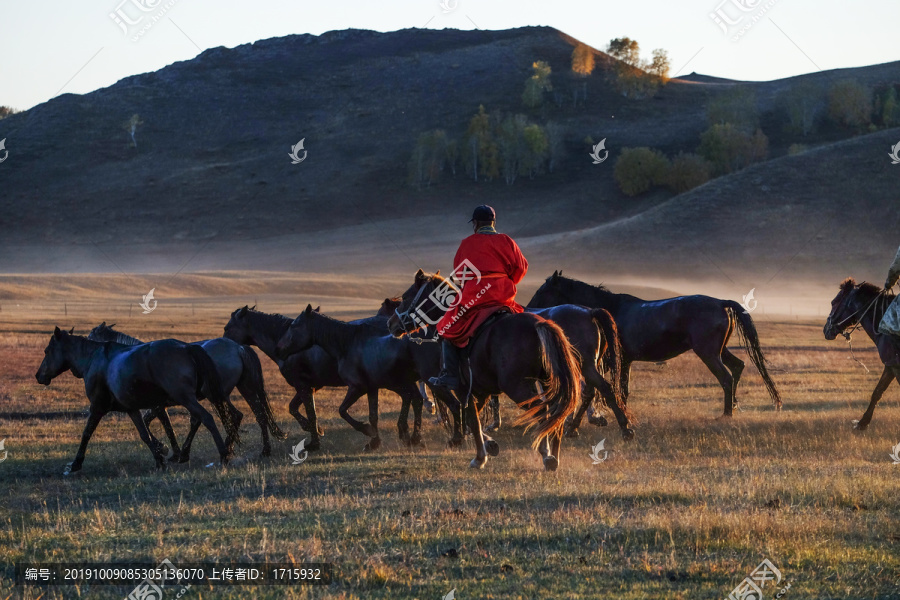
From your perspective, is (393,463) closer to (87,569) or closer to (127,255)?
(87,569)

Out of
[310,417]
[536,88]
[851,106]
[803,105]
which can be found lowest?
[310,417]

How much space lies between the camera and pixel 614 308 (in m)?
15.3

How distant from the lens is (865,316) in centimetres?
1350

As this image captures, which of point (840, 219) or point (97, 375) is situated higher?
point (840, 219)

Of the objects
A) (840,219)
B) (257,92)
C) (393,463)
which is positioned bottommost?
(393,463)

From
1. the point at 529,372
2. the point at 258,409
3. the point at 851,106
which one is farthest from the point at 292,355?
the point at 851,106

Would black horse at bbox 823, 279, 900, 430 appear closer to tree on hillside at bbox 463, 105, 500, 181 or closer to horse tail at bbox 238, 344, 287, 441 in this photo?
horse tail at bbox 238, 344, 287, 441

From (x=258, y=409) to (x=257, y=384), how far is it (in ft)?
1.18

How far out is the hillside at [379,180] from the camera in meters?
77.3

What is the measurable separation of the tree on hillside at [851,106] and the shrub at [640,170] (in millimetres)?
28078

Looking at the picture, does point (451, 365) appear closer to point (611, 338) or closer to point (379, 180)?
point (611, 338)

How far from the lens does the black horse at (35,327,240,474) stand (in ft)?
38.6

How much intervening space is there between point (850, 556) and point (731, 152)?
111m

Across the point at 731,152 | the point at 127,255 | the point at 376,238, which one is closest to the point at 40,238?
the point at 127,255
